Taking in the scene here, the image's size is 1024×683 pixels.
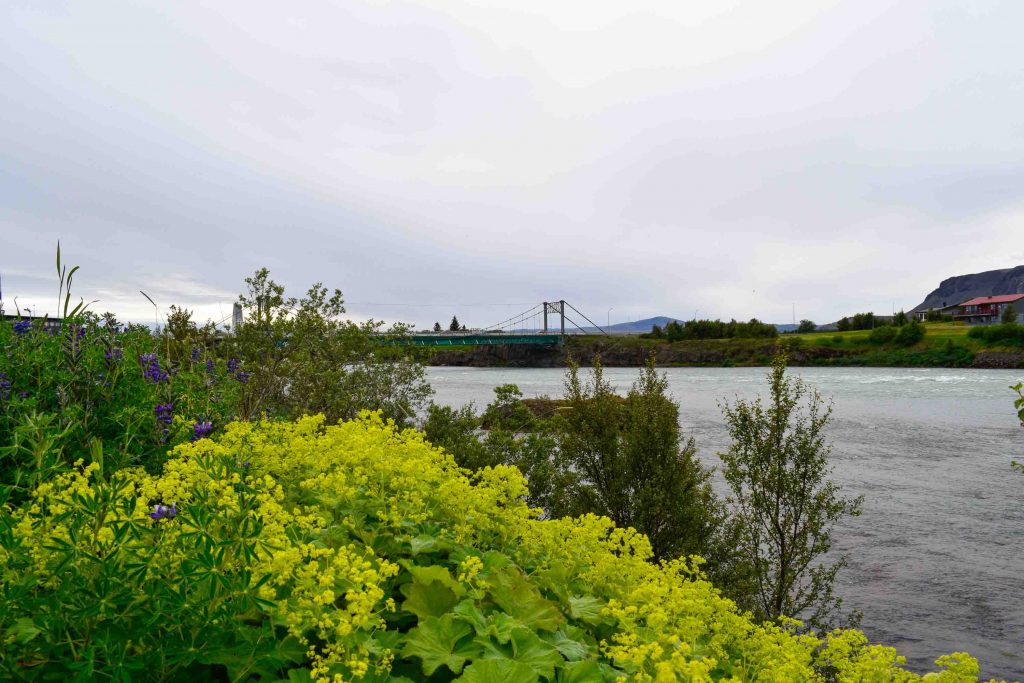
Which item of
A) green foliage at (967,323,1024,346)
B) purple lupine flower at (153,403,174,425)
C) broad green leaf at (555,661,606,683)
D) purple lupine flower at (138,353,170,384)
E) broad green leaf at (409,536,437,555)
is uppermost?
green foliage at (967,323,1024,346)

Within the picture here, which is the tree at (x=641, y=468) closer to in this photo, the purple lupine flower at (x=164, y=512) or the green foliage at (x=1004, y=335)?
the purple lupine flower at (x=164, y=512)

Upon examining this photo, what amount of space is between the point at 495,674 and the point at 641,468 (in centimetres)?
988

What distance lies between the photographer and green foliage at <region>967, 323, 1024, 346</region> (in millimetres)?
77062

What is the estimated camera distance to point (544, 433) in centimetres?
1073

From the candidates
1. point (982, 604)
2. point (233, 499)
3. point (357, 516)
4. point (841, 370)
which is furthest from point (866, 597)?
point (841, 370)

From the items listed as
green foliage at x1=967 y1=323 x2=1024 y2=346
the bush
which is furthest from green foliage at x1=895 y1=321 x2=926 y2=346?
the bush

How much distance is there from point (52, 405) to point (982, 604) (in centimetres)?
1682

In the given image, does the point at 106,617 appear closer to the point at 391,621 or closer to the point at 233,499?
the point at 233,499

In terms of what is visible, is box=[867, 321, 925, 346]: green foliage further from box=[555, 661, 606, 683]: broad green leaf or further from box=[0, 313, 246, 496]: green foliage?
box=[555, 661, 606, 683]: broad green leaf

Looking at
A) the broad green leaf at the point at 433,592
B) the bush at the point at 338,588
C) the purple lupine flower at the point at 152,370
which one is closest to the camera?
the bush at the point at 338,588

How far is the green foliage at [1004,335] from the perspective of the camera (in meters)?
77.1

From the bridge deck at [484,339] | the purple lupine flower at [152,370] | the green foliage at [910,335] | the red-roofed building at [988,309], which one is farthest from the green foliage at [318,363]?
the red-roofed building at [988,309]

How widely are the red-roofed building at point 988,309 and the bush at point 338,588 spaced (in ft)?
468

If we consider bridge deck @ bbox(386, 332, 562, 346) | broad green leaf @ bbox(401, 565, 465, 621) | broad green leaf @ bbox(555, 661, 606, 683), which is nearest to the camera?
broad green leaf @ bbox(555, 661, 606, 683)
